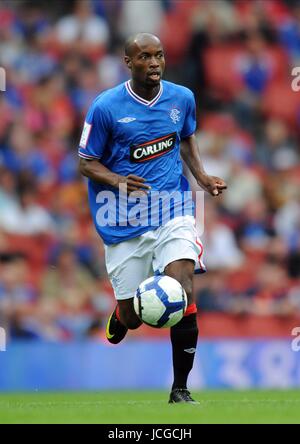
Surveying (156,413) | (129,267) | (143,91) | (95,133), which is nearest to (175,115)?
(143,91)

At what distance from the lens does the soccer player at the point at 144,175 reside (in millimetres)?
8445

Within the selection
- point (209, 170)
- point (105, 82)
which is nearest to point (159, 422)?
point (209, 170)

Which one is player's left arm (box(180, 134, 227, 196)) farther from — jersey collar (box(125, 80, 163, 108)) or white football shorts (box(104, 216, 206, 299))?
jersey collar (box(125, 80, 163, 108))

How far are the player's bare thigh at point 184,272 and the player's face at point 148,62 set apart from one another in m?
1.37

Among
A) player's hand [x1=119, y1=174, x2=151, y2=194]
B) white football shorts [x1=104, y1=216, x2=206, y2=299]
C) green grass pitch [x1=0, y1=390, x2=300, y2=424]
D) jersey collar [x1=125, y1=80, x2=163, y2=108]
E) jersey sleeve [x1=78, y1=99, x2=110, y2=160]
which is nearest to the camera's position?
green grass pitch [x1=0, y1=390, x2=300, y2=424]

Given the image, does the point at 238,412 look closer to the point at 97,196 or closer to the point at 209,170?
the point at 97,196

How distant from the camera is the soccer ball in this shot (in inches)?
320

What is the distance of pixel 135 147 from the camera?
8633 mm

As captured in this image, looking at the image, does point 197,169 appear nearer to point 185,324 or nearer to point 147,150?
point 147,150

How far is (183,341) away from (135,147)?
1.51m

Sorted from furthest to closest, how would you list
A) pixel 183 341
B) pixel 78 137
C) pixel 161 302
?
pixel 78 137
pixel 183 341
pixel 161 302

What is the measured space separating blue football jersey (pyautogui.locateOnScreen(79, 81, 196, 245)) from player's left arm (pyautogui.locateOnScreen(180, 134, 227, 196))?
16cm

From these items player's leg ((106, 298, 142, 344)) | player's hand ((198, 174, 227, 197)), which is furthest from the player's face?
player's leg ((106, 298, 142, 344))

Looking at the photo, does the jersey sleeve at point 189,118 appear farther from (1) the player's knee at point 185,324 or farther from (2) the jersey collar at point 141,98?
(1) the player's knee at point 185,324
